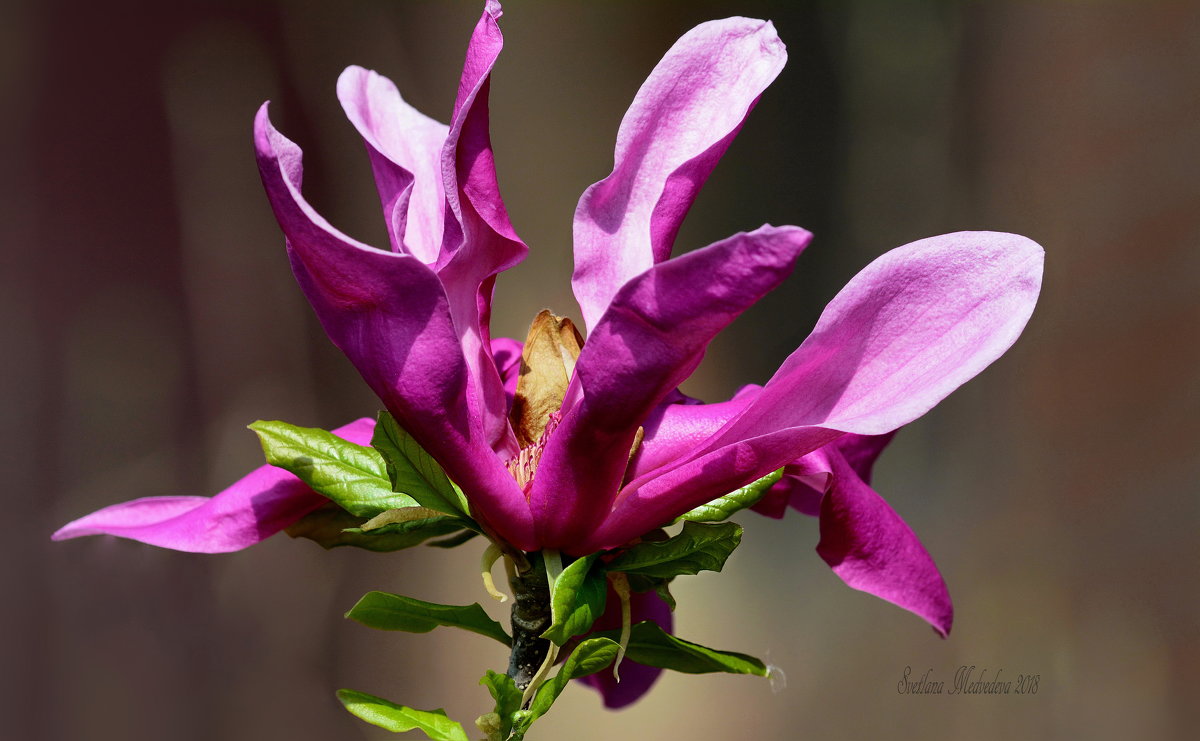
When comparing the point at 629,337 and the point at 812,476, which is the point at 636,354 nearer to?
the point at 629,337

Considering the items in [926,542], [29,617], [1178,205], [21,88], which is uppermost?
[21,88]

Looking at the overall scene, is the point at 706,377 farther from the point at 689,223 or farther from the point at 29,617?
the point at 29,617

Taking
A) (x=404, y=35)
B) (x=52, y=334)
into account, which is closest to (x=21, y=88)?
(x=52, y=334)

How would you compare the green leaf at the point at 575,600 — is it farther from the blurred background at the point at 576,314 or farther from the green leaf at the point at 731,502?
the blurred background at the point at 576,314

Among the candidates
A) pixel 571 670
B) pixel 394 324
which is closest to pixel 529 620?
pixel 571 670

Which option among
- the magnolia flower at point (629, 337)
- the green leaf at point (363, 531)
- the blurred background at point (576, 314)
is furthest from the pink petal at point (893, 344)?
the blurred background at point (576, 314)

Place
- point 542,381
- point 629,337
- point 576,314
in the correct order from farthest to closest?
point 576,314, point 542,381, point 629,337
